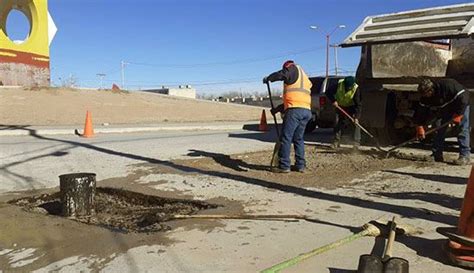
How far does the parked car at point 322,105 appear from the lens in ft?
49.5

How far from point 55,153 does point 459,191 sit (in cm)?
774

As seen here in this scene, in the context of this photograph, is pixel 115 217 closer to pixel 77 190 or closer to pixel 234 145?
pixel 77 190

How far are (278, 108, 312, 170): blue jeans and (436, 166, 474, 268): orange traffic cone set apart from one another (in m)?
3.99

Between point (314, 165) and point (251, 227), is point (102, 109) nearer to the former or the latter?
point (314, 165)

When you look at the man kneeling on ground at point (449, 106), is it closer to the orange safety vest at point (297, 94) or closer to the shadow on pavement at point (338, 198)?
the orange safety vest at point (297, 94)

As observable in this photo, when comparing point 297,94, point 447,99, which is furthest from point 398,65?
point 297,94

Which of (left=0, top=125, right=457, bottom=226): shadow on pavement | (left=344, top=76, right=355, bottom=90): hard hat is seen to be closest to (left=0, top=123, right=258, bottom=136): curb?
(left=0, top=125, right=457, bottom=226): shadow on pavement

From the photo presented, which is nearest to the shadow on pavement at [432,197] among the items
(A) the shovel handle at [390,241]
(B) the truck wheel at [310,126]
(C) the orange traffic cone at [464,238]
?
(A) the shovel handle at [390,241]

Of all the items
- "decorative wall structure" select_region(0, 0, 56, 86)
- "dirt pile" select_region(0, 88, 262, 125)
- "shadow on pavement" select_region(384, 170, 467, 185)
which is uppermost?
"decorative wall structure" select_region(0, 0, 56, 86)

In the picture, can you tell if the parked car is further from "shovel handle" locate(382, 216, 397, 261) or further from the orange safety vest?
"shovel handle" locate(382, 216, 397, 261)

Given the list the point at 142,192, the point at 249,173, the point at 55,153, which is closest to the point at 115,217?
the point at 142,192

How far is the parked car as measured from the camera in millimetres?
15102

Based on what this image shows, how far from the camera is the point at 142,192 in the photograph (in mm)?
6875

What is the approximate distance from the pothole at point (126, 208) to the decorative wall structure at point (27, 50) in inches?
1059
